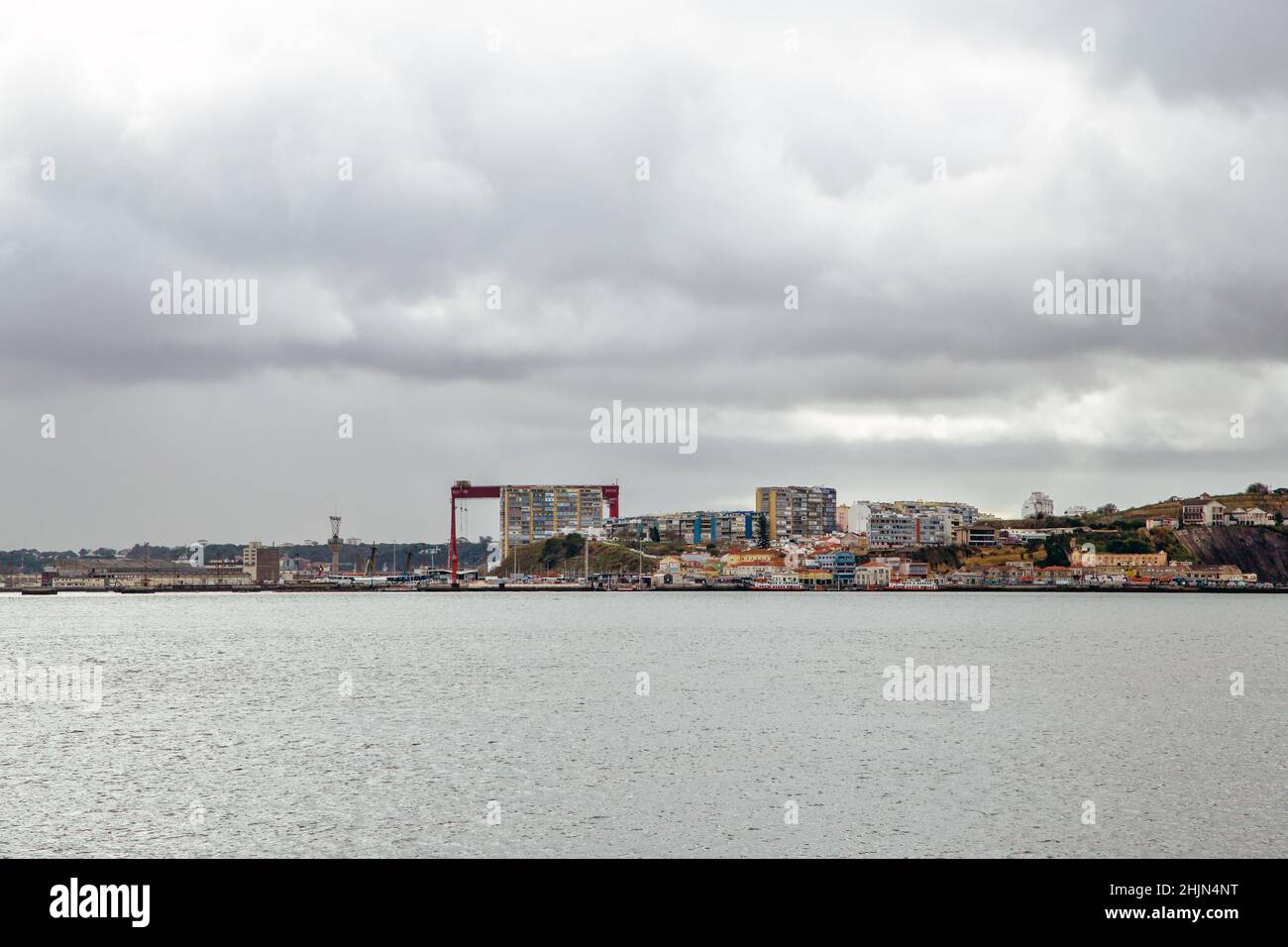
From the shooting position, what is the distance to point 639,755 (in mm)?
31125

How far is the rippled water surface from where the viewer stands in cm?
2217

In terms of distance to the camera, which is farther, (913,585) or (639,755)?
(913,585)

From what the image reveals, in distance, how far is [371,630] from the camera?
308ft

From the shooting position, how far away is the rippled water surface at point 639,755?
22.2 m
